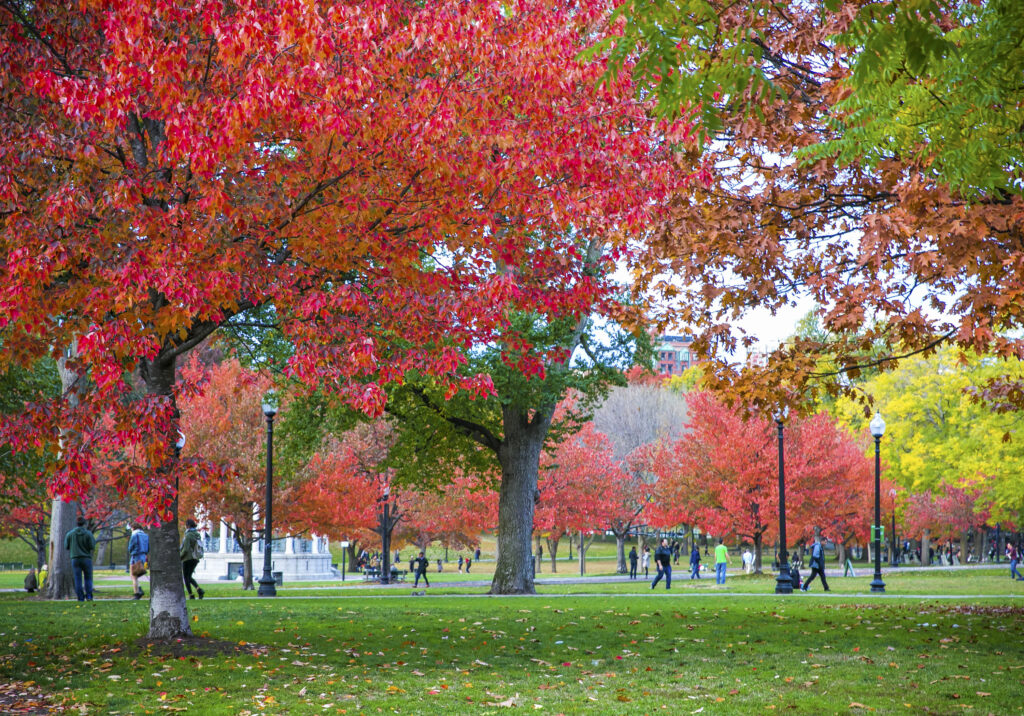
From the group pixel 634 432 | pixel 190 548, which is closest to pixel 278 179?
pixel 190 548

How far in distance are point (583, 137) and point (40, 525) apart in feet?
97.5

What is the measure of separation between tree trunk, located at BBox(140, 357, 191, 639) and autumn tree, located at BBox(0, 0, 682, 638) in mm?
23

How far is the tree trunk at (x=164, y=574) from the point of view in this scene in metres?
11.3

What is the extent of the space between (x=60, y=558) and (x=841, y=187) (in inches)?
786

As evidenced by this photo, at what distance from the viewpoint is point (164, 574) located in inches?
448

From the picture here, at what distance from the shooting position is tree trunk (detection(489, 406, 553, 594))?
77.0ft

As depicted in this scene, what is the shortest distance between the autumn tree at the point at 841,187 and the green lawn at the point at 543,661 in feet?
10.6

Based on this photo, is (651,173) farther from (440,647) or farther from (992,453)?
(992,453)

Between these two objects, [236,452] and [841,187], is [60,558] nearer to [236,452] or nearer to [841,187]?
[236,452]

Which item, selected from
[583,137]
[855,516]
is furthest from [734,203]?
[855,516]

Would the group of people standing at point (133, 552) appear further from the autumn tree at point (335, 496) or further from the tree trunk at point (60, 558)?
the autumn tree at point (335, 496)

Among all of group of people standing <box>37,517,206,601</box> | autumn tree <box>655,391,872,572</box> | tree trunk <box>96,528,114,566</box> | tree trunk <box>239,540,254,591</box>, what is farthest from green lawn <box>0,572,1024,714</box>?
tree trunk <box>96,528,114,566</box>

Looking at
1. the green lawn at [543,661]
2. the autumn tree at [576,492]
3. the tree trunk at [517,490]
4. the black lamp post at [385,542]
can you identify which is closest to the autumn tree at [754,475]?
the autumn tree at [576,492]

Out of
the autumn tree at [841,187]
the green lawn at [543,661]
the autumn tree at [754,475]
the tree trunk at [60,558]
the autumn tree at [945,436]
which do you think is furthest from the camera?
the autumn tree at [945,436]
